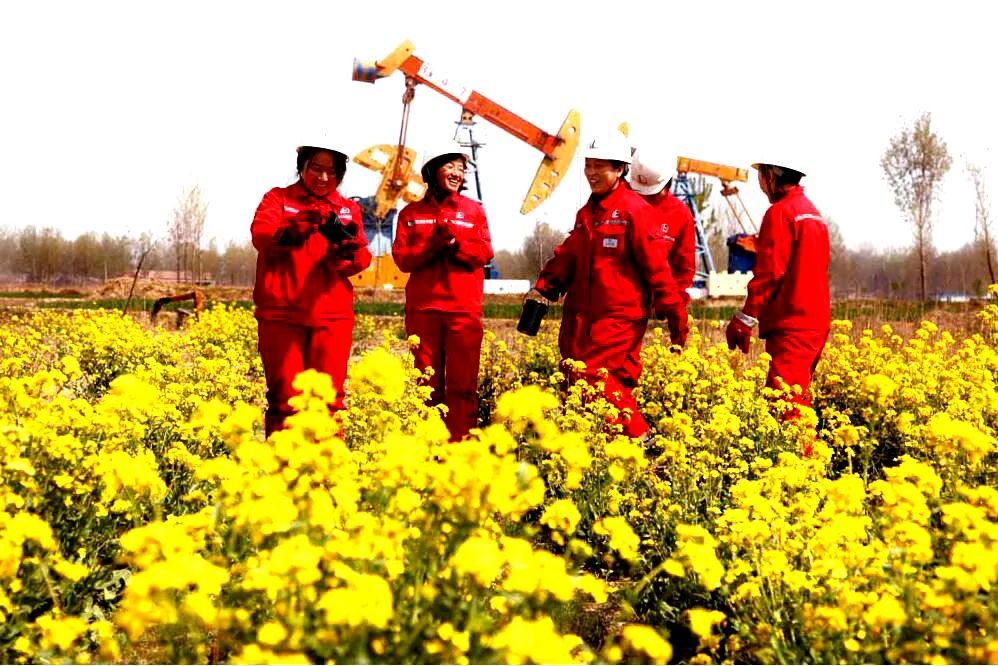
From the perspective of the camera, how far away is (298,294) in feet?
15.6

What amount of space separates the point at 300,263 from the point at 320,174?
48cm

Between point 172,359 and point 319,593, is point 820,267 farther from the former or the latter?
point 172,359

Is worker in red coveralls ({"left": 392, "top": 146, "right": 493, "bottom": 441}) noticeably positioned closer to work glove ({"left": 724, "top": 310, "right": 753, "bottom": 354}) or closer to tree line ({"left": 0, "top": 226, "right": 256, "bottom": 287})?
work glove ({"left": 724, "top": 310, "right": 753, "bottom": 354})

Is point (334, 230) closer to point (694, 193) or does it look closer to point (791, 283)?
point (791, 283)

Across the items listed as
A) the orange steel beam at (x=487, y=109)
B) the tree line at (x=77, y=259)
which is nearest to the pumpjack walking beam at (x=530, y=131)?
the orange steel beam at (x=487, y=109)

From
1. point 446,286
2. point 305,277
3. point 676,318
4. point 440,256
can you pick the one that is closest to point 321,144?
point 305,277

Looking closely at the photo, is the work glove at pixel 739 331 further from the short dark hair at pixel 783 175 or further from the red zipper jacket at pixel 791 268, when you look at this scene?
the short dark hair at pixel 783 175

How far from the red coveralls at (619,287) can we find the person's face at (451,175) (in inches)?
29.6

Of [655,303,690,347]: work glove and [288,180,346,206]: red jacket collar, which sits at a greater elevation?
[288,180,346,206]: red jacket collar

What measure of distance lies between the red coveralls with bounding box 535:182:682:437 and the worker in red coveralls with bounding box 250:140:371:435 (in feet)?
4.25

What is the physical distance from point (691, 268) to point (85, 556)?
406 cm

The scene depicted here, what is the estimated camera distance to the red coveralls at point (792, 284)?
507 cm

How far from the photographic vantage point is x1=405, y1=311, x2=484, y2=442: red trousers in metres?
5.28

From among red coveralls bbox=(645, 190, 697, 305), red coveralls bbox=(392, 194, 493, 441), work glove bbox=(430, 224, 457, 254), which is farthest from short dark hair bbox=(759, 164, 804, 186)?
work glove bbox=(430, 224, 457, 254)
